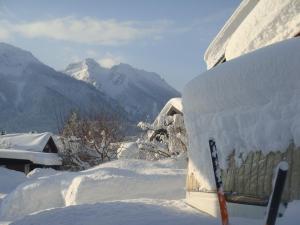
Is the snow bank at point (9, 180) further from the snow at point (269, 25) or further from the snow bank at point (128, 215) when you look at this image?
the snow bank at point (128, 215)

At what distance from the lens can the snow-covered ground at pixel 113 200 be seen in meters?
5.44

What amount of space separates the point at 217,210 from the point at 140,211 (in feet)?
2.73

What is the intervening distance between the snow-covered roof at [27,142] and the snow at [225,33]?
105 ft

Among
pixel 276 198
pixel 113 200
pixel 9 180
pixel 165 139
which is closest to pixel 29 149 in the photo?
pixel 9 180

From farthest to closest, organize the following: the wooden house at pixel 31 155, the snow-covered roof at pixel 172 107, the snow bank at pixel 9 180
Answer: the wooden house at pixel 31 155
the snow bank at pixel 9 180
the snow-covered roof at pixel 172 107

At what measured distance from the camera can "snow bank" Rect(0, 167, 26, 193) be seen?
26283 millimetres

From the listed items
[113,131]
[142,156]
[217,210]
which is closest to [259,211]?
[217,210]

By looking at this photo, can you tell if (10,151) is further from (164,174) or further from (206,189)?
(206,189)

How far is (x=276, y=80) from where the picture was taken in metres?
4.75

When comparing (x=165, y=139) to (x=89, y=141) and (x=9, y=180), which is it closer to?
(x=9, y=180)

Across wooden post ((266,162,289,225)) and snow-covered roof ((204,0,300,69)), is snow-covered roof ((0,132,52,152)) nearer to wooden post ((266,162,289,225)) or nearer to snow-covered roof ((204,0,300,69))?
snow-covered roof ((204,0,300,69))

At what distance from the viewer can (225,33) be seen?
47.4 feet

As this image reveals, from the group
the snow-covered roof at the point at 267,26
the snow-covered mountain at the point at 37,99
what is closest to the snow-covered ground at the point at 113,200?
the snow-covered roof at the point at 267,26

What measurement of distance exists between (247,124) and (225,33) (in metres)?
9.66
